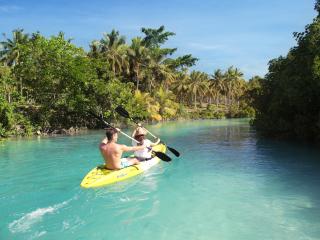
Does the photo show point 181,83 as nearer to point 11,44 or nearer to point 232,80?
point 232,80

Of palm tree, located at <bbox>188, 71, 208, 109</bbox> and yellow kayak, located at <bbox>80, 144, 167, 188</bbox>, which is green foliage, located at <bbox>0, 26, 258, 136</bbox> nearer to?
yellow kayak, located at <bbox>80, 144, 167, 188</bbox>

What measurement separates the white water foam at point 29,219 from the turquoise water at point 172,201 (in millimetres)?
24

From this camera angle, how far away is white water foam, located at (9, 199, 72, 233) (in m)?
9.00

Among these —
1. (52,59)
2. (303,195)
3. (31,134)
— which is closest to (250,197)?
(303,195)

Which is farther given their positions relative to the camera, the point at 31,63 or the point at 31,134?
the point at 31,63

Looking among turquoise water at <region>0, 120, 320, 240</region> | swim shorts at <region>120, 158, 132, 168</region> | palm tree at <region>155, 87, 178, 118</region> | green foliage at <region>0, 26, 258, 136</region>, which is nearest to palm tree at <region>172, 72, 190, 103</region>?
palm tree at <region>155, 87, 178, 118</region>

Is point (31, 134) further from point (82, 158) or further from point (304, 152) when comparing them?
point (304, 152)

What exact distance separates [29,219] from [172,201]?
400cm

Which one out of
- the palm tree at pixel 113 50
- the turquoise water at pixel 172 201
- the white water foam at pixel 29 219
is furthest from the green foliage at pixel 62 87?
the white water foam at pixel 29 219

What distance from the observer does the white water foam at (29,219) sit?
354 inches

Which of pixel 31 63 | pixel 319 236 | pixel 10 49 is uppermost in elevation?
pixel 10 49

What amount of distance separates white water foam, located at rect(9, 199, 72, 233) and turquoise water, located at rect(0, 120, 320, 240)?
0.02 meters

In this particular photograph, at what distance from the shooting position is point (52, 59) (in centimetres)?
3672

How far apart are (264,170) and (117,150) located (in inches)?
263
